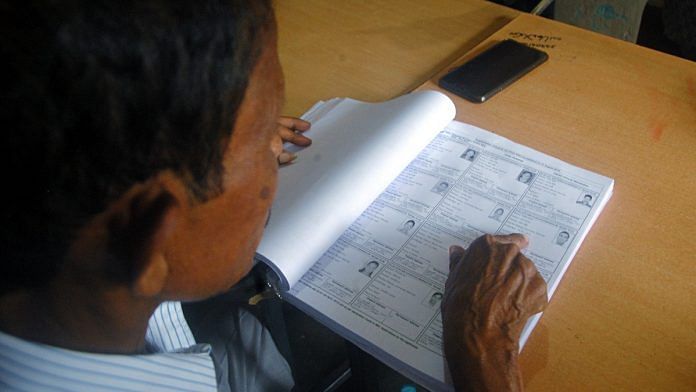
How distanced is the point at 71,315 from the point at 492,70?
29.0 inches

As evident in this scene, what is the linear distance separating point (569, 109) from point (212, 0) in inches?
26.4

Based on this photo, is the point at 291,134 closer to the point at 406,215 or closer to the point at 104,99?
the point at 406,215

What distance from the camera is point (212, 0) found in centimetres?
34

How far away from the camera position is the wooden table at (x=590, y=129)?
573mm

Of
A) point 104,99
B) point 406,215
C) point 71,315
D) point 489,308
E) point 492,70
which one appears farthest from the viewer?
point 492,70

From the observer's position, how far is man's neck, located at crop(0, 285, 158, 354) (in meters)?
0.42

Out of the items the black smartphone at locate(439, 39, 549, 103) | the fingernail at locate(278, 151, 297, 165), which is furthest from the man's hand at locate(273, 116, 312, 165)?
the black smartphone at locate(439, 39, 549, 103)

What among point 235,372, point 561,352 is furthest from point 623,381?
point 235,372

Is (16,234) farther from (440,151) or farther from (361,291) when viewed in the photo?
(440,151)

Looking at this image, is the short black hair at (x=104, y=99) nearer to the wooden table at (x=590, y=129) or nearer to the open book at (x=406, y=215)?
the open book at (x=406, y=215)

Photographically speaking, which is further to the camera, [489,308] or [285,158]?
[285,158]

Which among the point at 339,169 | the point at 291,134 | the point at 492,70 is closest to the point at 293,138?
the point at 291,134

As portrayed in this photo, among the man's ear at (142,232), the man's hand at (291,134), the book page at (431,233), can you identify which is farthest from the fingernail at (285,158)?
the man's ear at (142,232)

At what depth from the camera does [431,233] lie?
684mm
